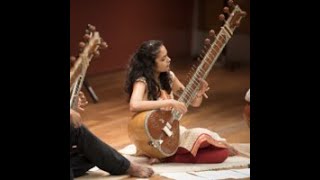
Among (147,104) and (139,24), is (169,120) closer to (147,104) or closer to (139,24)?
(147,104)

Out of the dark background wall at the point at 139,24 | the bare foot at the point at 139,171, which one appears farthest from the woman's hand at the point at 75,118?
the dark background wall at the point at 139,24

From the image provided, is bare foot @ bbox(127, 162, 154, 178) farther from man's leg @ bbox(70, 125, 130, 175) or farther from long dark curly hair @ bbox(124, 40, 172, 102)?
long dark curly hair @ bbox(124, 40, 172, 102)

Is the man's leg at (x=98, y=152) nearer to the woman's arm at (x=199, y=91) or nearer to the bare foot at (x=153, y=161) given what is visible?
the bare foot at (x=153, y=161)

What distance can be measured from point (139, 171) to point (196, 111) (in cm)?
191

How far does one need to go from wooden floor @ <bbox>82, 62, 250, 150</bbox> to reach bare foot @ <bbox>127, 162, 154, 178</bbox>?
27.5 inches

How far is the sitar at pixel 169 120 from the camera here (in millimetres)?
3287

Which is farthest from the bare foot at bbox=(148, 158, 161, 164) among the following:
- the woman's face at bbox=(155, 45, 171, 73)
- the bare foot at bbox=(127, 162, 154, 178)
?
the woman's face at bbox=(155, 45, 171, 73)

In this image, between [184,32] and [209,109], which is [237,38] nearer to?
[184,32]

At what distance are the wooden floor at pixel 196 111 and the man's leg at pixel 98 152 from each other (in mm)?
720

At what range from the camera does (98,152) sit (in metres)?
3.01

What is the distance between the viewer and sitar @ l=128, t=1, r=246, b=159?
3.29 m

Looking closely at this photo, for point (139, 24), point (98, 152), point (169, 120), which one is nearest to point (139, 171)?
point (98, 152)
